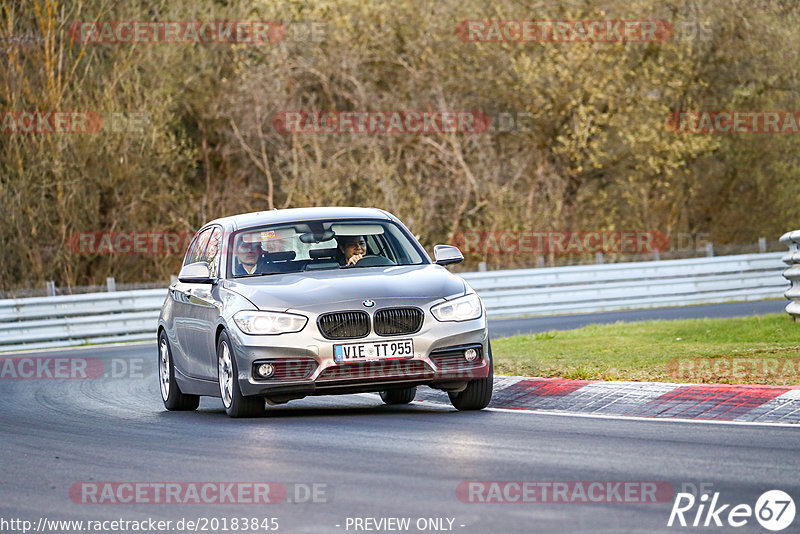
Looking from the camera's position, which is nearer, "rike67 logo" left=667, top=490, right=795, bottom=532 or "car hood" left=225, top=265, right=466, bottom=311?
"rike67 logo" left=667, top=490, right=795, bottom=532

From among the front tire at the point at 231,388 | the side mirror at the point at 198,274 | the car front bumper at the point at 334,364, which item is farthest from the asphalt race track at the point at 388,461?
the side mirror at the point at 198,274

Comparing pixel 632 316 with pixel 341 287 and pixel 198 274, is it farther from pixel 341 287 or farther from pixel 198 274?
pixel 341 287

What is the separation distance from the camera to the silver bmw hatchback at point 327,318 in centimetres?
1089

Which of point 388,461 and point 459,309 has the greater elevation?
point 459,309

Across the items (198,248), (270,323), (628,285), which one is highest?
(198,248)

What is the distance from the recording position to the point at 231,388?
11.4 m

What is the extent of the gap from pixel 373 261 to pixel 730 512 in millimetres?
5969

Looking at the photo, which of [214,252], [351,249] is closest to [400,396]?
[351,249]

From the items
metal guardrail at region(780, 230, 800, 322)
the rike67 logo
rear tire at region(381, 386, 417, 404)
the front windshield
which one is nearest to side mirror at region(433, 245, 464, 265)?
the front windshield

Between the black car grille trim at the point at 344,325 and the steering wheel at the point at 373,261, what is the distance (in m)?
1.26

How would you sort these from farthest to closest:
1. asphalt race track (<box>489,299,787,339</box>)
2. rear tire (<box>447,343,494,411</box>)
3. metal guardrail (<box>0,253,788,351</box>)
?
1. metal guardrail (<box>0,253,788,351</box>)
2. asphalt race track (<box>489,299,787,339</box>)
3. rear tire (<box>447,343,494,411</box>)

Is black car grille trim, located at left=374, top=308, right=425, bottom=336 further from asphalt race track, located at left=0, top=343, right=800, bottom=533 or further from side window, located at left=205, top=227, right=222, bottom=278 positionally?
side window, located at left=205, top=227, right=222, bottom=278

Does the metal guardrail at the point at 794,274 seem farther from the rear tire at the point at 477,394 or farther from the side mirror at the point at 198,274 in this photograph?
the side mirror at the point at 198,274

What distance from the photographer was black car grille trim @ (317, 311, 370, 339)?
1091cm
